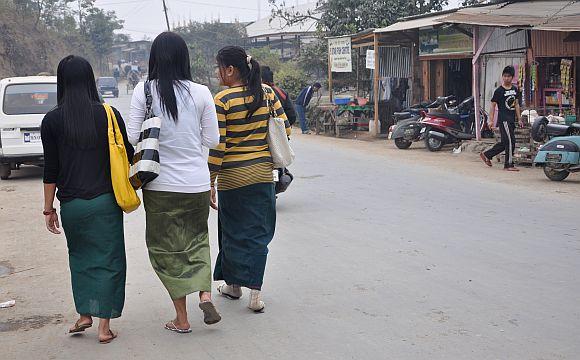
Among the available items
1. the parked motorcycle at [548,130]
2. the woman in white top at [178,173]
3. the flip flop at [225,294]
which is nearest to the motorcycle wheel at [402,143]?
the parked motorcycle at [548,130]

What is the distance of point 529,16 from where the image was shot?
1426 cm

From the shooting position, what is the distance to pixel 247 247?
536cm

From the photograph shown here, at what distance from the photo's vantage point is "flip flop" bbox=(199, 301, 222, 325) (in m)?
4.92

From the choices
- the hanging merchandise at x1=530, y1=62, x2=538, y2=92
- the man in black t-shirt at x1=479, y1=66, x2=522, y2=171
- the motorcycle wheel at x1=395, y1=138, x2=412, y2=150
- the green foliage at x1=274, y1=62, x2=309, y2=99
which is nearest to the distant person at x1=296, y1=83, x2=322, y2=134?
the motorcycle wheel at x1=395, y1=138, x2=412, y2=150

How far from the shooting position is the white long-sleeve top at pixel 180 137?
4781 millimetres

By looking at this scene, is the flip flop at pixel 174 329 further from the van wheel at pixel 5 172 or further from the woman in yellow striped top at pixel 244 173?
the van wheel at pixel 5 172

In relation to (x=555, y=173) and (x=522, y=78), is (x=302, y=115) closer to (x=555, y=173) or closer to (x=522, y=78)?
(x=522, y=78)

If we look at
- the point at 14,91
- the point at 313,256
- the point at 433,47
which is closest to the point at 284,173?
the point at 313,256

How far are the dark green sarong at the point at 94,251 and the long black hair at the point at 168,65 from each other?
0.68m

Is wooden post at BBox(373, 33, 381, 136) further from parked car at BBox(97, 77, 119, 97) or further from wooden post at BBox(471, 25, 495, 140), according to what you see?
parked car at BBox(97, 77, 119, 97)

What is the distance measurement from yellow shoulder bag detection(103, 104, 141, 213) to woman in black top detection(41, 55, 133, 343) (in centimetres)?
5

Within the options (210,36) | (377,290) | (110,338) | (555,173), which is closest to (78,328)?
(110,338)

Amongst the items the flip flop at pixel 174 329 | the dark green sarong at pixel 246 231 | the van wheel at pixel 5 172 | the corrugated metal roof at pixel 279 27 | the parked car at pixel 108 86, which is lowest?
the flip flop at pixel 174 329

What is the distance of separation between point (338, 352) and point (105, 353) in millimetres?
1374
